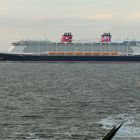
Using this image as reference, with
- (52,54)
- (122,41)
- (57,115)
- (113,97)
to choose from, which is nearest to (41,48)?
(52,54)

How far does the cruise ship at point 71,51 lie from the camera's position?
176250mm

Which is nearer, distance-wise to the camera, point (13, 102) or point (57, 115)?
point (57, 115)

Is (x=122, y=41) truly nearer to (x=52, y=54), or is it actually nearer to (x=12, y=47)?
(x=52, y=54)

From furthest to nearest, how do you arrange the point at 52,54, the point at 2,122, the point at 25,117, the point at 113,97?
the point at 52,54 → the point at 113,97 → the point at 25,117 → the point at 2,122

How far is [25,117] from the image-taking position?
3812cm

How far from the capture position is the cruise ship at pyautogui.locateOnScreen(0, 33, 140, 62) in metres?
176

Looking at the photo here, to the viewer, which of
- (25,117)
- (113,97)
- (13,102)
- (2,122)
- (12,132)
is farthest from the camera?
(113,97)

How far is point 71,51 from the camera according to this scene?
18125 centimetres

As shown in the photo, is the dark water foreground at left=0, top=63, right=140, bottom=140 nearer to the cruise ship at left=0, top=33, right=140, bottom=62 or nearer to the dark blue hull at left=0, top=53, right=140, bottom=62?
the dark blue hull at left=0, top=53, right=140, bottom=62

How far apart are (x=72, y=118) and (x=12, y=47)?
14726cm

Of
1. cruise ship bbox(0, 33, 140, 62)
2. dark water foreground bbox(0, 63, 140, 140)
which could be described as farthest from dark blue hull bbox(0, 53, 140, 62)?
dark water foreground bbox(0, 63, 140, 140)

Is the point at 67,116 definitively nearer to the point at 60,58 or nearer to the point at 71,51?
the point at 60,58

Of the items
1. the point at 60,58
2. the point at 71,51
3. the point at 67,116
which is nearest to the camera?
the point at 67,116

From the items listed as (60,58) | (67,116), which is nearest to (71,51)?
(60,58)
